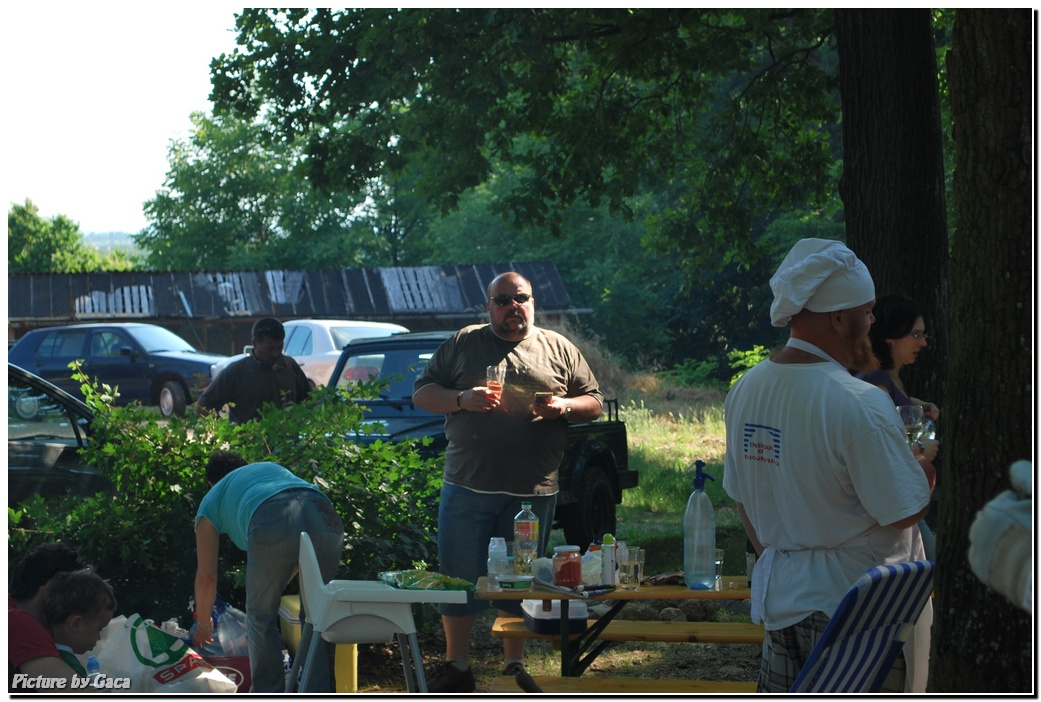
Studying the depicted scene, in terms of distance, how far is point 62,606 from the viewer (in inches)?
166

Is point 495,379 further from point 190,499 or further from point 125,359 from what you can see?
point 125,359

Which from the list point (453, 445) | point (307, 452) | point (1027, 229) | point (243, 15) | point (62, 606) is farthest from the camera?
point (243, 15)

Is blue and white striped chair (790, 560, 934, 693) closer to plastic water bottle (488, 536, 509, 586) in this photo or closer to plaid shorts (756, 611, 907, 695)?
plaid shorts (756, 611, 907, 695)

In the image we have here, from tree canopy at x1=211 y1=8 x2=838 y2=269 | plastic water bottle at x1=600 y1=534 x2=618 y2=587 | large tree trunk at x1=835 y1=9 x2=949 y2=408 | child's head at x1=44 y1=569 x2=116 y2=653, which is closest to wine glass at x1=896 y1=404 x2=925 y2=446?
plastic water bottle at x1=600 y1=534 x2=618 y2=587

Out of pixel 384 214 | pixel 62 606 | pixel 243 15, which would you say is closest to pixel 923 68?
pixel 62 606

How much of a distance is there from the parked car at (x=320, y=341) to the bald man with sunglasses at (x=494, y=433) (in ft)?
40.8

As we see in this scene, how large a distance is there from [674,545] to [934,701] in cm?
689

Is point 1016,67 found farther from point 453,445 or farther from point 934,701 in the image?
point 453,445

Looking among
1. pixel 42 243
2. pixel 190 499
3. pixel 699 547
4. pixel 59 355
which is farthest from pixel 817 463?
pixel 42 243

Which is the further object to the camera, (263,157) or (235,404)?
(263,157)

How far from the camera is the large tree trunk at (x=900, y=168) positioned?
7.08 meters

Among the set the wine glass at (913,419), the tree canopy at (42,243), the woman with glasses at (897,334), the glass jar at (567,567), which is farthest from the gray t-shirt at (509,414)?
the tree canopy at (42,243)

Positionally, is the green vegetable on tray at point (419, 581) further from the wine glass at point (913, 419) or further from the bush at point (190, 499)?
the wine glass at point (913, 419)

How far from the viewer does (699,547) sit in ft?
14.3
